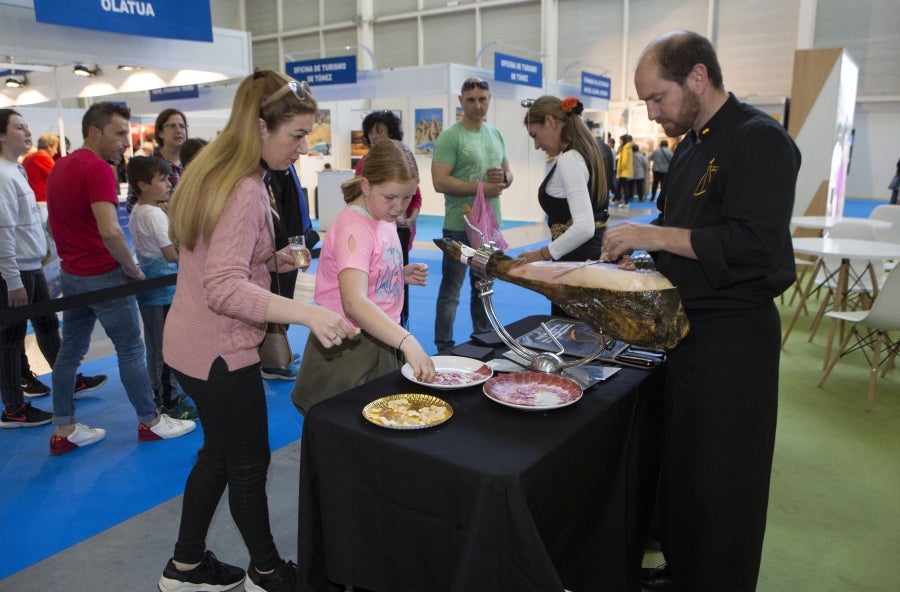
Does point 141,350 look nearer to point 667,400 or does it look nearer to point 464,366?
point 464,366

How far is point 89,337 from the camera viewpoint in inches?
113

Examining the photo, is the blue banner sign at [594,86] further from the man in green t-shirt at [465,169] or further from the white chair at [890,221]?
the man in green t-shirt at [465,169]

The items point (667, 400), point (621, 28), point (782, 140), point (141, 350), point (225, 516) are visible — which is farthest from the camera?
point (621, 28)

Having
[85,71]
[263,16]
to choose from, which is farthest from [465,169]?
[263,16]

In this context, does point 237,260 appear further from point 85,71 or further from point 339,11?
point 339,11

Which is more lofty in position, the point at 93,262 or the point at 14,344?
the point at 93,262

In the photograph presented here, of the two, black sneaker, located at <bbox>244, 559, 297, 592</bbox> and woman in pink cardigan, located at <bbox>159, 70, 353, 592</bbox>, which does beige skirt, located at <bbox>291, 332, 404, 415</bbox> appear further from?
black sneaker, located at <bbox>244, 559, 297, 592</bbox>

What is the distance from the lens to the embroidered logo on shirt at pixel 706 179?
148 centimetres

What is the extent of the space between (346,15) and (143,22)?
49.8 ft

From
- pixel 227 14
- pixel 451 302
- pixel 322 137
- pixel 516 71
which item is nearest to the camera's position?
pixel 451 302

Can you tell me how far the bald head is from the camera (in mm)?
1460

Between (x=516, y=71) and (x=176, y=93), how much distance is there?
17.4 ft

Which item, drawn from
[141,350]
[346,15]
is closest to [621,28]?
[346,15]

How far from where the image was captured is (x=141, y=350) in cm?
288
